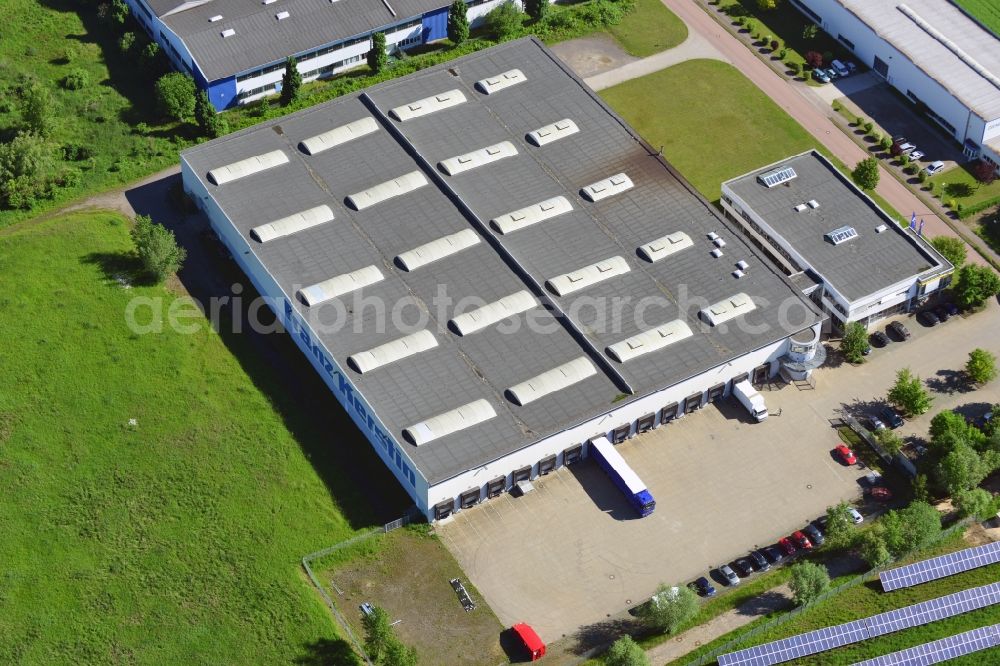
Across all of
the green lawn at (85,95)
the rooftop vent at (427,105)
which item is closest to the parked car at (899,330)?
the rooftop vent at (427,105)

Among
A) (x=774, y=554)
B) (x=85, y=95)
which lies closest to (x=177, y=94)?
(x=85, y=95)

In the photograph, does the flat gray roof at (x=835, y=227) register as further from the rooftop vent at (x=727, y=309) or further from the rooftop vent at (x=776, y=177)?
the rooftop vent at (x=727, y=309)

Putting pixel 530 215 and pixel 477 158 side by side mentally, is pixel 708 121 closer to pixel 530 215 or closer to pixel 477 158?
pixel 477 158

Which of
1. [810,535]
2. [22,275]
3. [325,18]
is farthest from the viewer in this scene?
[325,18]

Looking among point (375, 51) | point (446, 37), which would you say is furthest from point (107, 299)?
point (446, 37)

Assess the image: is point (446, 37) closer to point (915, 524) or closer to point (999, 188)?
point (999, 188)
